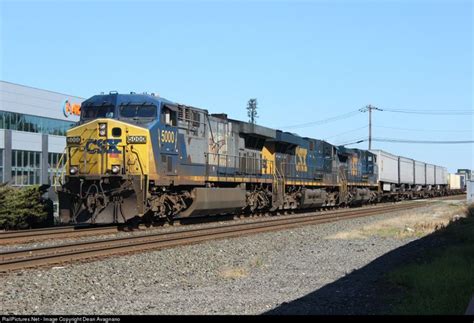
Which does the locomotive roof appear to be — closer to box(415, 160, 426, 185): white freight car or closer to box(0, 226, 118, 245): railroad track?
box(0, 226, 118, 245): railroad track

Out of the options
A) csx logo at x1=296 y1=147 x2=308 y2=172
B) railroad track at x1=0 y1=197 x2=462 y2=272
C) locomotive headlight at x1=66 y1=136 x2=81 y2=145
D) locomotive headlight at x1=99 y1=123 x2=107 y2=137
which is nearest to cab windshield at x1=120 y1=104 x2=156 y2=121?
locomotive headlight at x1=99 y1=123 x2=107 y2=137

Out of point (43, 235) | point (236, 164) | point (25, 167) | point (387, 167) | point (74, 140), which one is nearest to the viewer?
point (43, 235)

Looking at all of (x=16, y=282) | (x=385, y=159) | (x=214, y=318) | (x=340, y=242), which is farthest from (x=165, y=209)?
(x=385, y=159)

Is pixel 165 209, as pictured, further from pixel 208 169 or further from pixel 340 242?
pixel 340 242

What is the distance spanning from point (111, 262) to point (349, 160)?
28265mm

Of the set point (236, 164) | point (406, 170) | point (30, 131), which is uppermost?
point (30, 131)

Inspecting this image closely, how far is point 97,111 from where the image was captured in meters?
16.3

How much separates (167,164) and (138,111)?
1864 millimetres

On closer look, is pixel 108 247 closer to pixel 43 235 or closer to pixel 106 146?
pixel 43 235

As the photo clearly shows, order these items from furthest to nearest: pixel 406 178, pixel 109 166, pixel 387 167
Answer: pixel 406 178 < pixel 387 167 < pixel 109 166

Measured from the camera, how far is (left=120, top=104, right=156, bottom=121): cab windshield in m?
16.1

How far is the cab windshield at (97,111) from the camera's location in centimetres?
1616

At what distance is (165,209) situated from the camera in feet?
56.9

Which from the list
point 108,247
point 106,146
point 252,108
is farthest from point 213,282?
point 252,108
